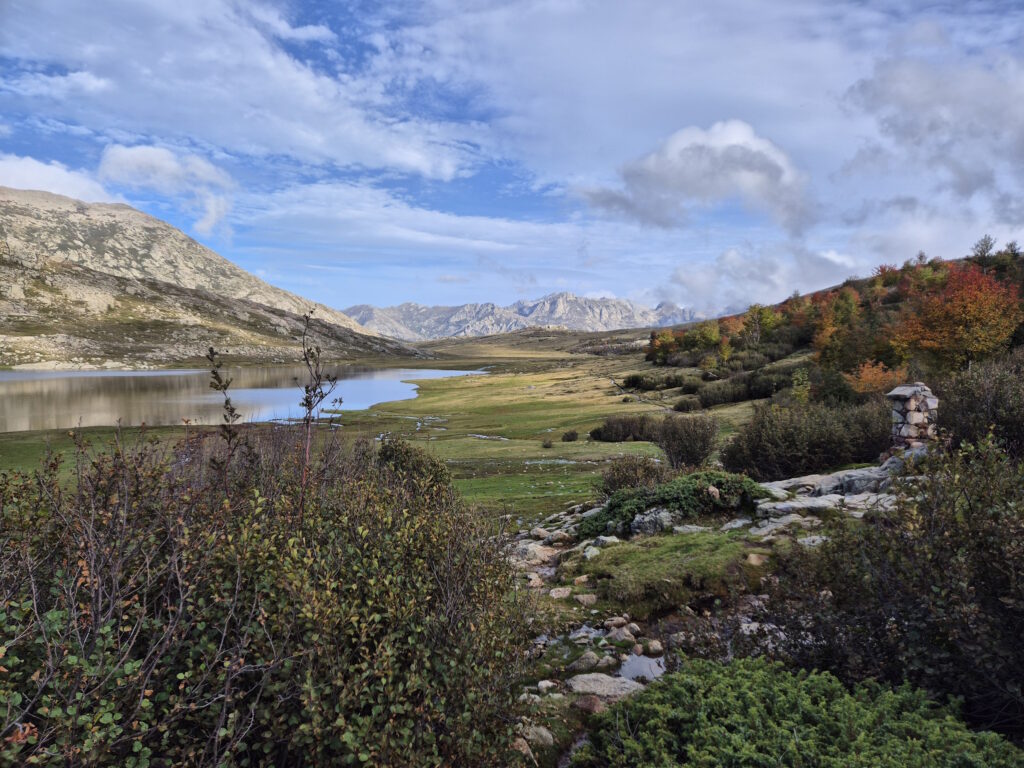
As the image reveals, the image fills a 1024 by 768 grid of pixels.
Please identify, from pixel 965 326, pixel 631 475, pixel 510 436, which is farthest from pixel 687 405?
pixel 631 475

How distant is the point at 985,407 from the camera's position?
14.2 m

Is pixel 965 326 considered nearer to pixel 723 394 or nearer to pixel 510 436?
pixel 723 394

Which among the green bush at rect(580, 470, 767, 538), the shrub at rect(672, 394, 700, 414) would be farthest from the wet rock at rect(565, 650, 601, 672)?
the shrub at rect(672, 394, 700, 414)

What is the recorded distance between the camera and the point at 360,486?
7.49 m

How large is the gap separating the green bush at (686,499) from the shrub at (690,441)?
648 cm

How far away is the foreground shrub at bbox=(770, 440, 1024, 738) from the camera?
5.00 meters

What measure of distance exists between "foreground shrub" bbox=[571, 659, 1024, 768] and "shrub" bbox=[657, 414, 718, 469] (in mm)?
16638

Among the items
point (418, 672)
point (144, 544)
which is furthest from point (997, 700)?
point (144, 544)

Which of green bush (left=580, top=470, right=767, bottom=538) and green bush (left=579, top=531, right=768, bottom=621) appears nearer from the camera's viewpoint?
green bush (left=579, top=531, right=768, bottom=621)

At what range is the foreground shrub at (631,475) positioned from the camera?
57.5 feet

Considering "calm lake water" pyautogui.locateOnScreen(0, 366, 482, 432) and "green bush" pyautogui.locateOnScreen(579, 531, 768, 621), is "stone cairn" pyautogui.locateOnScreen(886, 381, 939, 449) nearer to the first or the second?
"green bush" pyautogui.locateOnScreen(579, 531, 768, 621)

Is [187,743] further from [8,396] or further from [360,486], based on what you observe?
[8,396]

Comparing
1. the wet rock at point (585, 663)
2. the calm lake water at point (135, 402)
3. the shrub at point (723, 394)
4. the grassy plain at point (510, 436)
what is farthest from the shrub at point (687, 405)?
the wet rock at point (585, 663)

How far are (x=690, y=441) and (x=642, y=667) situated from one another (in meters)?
15.6
